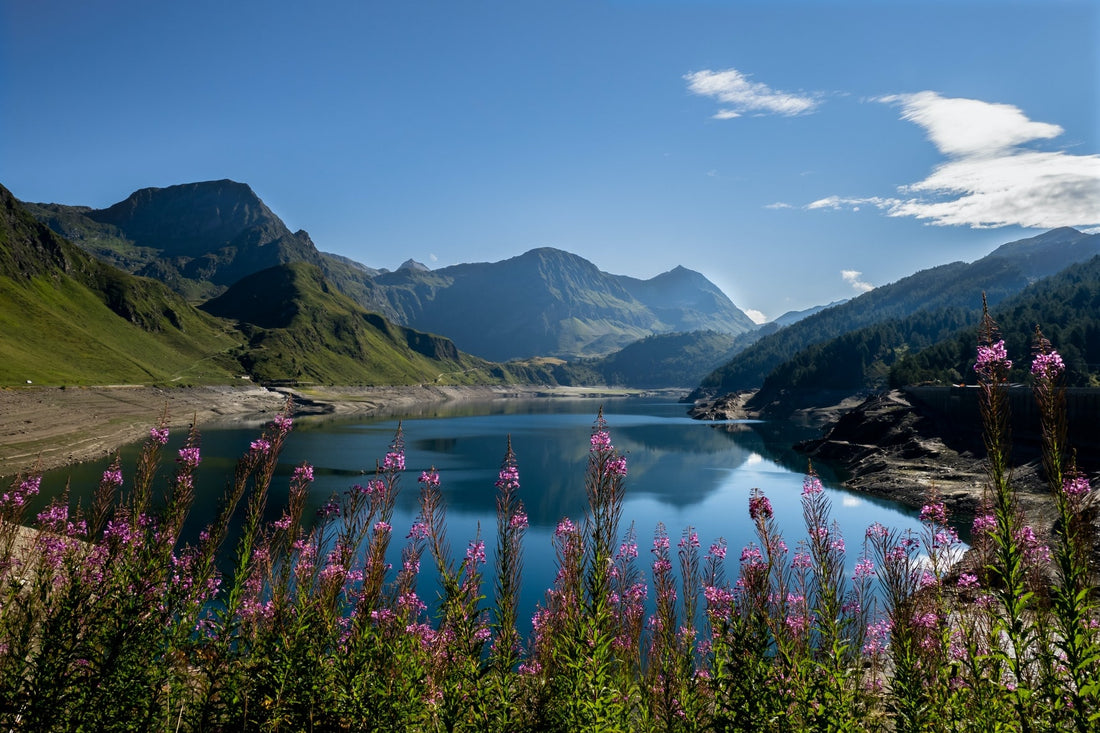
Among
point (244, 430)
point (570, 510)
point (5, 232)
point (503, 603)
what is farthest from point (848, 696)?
point (5, 232)

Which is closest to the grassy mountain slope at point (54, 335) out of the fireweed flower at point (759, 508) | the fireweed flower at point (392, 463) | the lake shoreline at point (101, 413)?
the lake shoreline at point (101, 413)

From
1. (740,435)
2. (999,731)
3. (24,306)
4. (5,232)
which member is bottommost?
(740,435)

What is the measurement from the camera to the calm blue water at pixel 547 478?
47.3m

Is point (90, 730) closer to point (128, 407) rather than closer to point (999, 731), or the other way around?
point (999, 731)

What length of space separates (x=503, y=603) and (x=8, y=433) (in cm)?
9074

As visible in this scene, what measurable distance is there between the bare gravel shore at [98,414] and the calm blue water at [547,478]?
218 inches

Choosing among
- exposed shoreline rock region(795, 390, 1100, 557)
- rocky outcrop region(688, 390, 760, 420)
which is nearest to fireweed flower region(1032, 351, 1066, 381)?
exposed shoreline rock region(795, 390, 1100, 557)

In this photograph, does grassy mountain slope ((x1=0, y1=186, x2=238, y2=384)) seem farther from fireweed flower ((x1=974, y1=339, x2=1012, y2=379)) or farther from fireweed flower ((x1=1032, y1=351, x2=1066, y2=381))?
fireweed flower ((x1=1032, y1=351, x2=1066, y2=381))

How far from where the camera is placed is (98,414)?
100 meters

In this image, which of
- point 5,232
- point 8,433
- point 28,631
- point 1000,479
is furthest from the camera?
point 5,232

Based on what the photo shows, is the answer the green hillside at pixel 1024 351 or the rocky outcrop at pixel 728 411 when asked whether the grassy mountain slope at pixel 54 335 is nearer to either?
the rocky outcrop at pixel 728 411

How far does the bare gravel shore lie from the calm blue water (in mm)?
5544

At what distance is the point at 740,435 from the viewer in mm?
134500

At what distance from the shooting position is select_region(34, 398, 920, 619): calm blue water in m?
47.3
